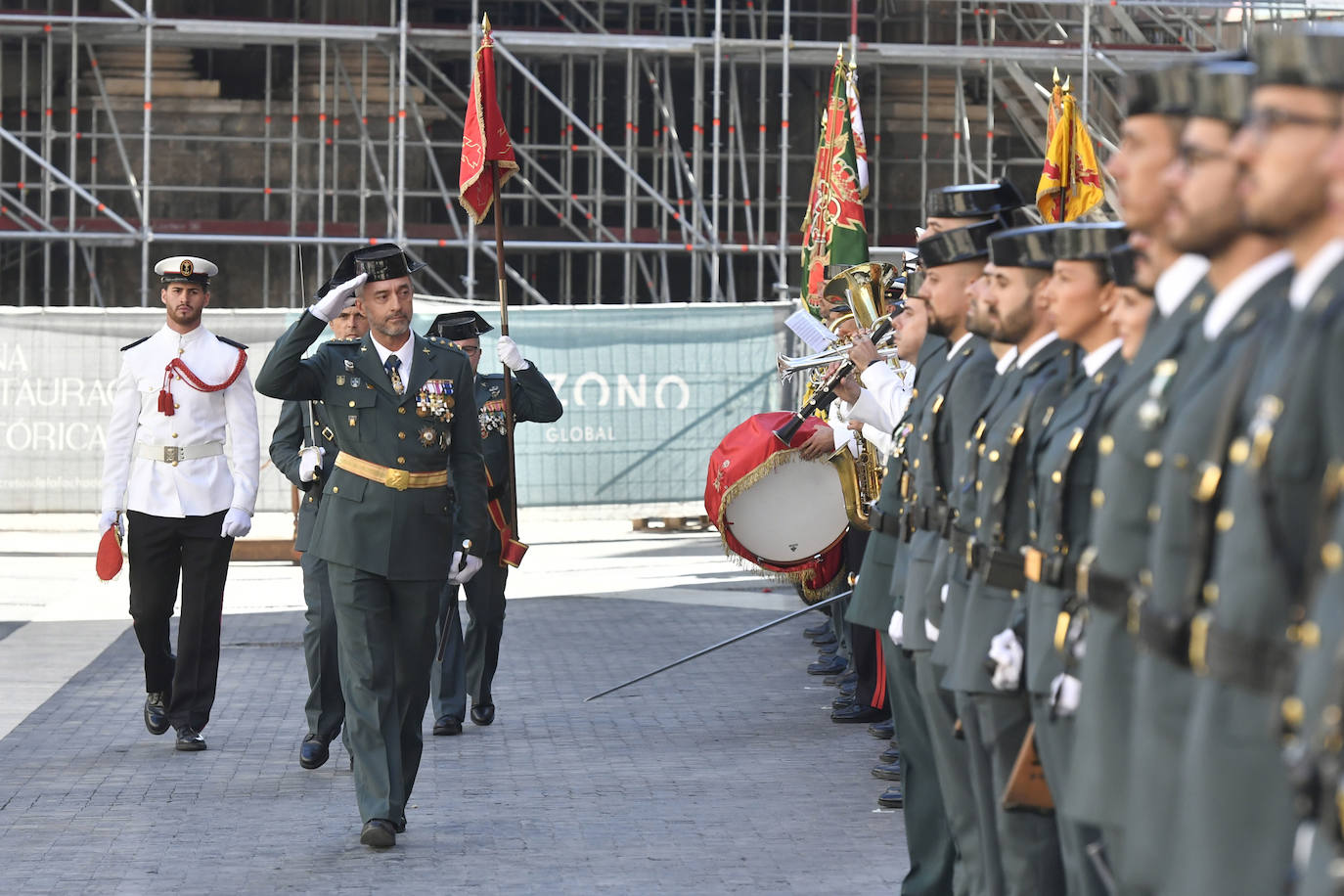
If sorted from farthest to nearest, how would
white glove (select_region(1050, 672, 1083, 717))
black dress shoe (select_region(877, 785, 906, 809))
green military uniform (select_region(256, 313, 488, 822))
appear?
black dress shoe (select_region(877, 785, 906, 809)), green military uniform (select_region(256, 313, 488, 822)), white glove (select_region(1050, 672, 1083, 717))

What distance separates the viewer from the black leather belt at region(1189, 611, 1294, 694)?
273 centimetres

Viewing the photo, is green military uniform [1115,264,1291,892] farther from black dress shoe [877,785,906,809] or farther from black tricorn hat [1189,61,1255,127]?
black dress shoe [877,785,906,809]

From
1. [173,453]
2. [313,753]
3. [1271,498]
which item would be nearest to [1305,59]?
[1271,498]

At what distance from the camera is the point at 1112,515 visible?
3.44 m

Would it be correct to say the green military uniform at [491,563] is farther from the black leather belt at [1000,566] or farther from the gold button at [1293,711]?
the gold button at [1293,711]

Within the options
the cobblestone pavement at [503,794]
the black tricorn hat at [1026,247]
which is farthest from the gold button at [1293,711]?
the cobblestone pavement at [503,794]

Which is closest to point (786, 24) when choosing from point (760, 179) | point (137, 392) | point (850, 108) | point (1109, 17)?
point (760, 179)

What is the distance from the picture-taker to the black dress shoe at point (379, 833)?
6.48 meters

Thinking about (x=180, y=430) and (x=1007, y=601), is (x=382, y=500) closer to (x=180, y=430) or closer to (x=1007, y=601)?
(x=180, y=430)

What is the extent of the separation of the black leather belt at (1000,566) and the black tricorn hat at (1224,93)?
1461 mm

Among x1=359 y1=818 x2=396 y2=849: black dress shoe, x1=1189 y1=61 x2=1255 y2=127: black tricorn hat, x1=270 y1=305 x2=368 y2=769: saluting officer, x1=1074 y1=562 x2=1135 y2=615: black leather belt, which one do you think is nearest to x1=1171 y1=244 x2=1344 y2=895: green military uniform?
x1=1189 y1=61 x2=1255 y2=127: black tricorn hat

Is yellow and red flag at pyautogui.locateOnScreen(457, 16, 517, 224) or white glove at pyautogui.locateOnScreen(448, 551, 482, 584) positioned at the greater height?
yellow and red flag at pyautogui.locateOnScreen(457, 16, 517, 224)

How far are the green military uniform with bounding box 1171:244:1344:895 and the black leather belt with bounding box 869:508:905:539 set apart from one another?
3182mm

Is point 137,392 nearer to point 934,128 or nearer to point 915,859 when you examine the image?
point 915,859
